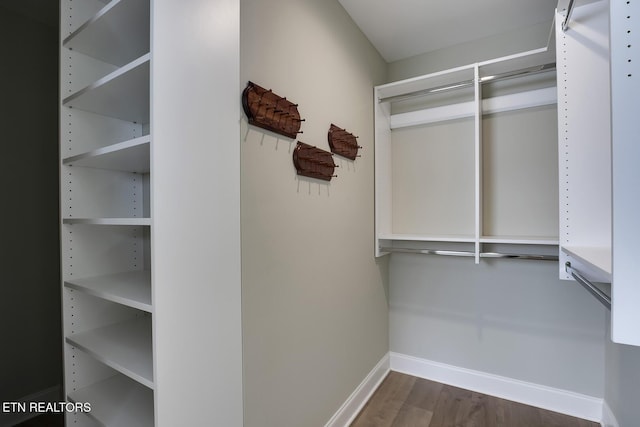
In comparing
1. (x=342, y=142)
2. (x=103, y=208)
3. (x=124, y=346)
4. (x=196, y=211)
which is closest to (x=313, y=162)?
(x=342, y=142)

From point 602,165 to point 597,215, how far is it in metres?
0.23

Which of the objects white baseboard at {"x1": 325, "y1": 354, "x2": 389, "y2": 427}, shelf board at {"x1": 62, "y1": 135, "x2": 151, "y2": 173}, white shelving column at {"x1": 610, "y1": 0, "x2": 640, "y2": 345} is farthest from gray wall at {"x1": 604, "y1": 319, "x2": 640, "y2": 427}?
shelf board at {"x1": 62, "y1": 135, "x2": 151, "y2": 173}

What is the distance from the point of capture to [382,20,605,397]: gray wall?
2.03 metres

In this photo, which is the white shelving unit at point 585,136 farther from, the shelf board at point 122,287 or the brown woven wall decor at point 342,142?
the shelf board at point 122,287

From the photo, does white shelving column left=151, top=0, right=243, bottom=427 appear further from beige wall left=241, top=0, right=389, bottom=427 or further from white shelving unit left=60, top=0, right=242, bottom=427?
beige wall left=241, top=0, right=389, bottom=427

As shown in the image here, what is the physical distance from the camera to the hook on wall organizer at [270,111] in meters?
1.23

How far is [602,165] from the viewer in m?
1.37

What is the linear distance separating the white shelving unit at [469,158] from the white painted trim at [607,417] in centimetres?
106

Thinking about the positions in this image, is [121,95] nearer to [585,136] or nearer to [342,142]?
[342,142]

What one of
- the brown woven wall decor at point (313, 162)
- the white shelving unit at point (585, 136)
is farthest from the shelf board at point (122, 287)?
the white shelving unit at point (585, 136)

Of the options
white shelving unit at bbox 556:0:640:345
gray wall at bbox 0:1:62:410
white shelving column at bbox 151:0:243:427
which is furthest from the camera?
gray wall at bbox 0:1:62:410

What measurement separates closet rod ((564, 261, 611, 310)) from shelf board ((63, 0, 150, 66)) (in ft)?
5.76

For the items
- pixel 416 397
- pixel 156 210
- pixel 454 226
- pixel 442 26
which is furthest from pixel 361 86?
pixel 416 397

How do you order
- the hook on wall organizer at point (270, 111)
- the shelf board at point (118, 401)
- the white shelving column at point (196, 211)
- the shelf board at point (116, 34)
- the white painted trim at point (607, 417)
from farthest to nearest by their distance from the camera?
the white painted trim at point (607, 417) < the hook on wall organizer at point (270, 111) < the shelf board at point (118, 401) < the shelf board at point (116, 34) < the white shelving column at point (196, 211)
